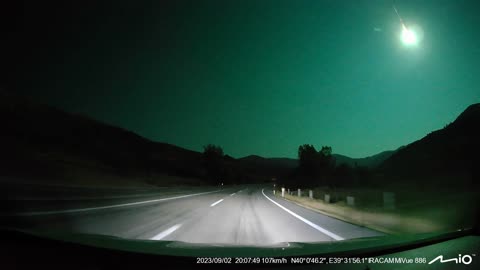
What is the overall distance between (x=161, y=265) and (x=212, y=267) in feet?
1.74

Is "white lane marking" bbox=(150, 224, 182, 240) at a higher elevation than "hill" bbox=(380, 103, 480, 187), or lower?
lower

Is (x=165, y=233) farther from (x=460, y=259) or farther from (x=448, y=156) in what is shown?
(x=448, y=156)

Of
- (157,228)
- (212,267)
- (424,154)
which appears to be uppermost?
(424,154)

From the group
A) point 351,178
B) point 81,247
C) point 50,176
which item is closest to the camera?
point 81,247

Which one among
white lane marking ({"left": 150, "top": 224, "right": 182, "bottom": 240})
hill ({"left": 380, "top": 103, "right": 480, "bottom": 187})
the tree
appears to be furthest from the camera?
the tree

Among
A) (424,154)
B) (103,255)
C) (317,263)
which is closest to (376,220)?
(317,263)

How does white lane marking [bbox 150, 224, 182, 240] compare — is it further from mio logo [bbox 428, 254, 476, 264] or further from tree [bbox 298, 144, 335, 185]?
tree [bbox 298, 144, 335, 185]

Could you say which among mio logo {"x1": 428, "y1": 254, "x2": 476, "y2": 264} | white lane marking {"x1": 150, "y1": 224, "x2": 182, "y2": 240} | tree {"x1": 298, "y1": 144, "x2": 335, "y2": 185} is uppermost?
tree {"x1": 298, "y1": 144, "x2": 335, "y2": 185}

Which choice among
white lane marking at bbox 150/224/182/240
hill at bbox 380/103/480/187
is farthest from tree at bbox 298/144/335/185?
white lane marking at bbox 150/224/182/240

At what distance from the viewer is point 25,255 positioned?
11.7ft

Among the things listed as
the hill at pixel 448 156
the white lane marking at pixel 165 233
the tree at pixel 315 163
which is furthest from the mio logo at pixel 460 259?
the tree at pixel 315 163

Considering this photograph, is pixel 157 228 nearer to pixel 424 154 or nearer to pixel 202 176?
pixel 202 176

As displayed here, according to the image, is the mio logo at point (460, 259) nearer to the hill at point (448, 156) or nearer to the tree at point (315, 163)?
the hill at point (448, 156)

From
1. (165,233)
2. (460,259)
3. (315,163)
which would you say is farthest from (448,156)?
(460,259)
